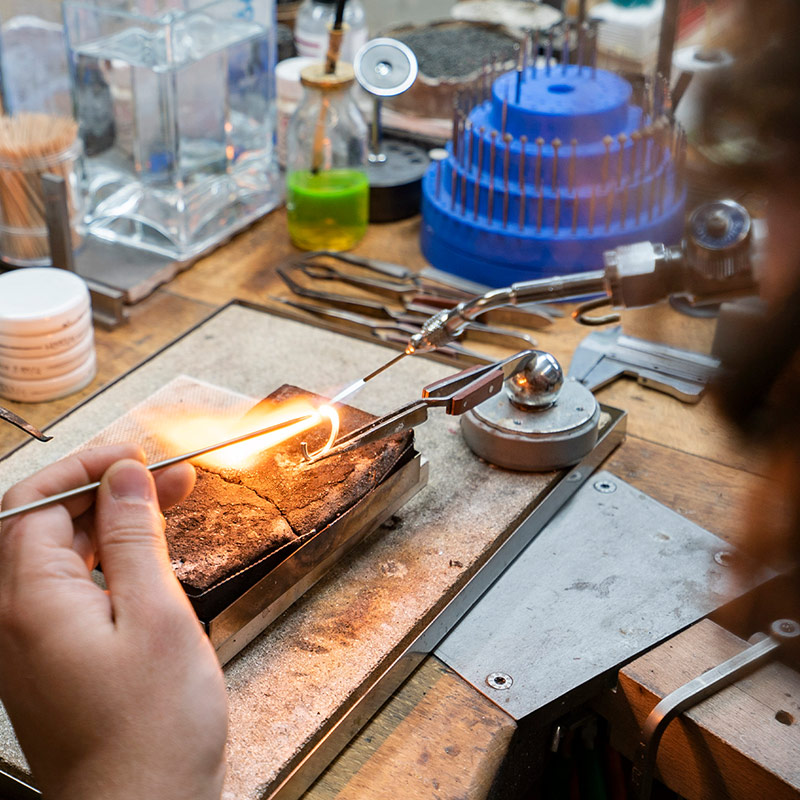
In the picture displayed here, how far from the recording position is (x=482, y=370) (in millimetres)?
918

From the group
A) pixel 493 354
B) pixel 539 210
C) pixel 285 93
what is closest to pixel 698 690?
pixel 493 354

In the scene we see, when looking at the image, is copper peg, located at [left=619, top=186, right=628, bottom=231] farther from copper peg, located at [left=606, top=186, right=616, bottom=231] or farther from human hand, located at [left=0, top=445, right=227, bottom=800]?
human hand, located at [left=0, top=445, right=227, bottom=800]

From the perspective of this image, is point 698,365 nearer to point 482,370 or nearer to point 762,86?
point 482,370

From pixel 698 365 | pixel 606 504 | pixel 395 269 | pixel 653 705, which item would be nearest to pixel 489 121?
pixel 395 269

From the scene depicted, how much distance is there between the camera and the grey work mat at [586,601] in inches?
29.2

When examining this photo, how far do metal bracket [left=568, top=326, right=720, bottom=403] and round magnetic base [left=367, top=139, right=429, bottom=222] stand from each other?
418 mm

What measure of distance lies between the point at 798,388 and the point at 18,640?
44 centimetres

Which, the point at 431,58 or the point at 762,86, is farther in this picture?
the point at 431,58

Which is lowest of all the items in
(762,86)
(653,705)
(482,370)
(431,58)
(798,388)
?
(653,705)

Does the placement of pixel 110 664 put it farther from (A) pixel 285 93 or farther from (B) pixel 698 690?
(A) pixel 285 93

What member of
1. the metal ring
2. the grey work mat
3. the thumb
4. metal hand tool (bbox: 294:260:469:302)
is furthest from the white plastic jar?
the thumb

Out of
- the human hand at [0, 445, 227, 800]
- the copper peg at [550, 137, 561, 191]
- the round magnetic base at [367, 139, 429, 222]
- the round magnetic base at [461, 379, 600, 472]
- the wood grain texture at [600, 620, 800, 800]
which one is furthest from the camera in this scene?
the round magnetic base at [367, 139, 429, 222]

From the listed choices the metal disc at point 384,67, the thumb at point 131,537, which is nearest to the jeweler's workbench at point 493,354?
the thumb at point 131,537

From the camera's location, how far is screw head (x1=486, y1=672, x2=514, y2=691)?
734 mm
